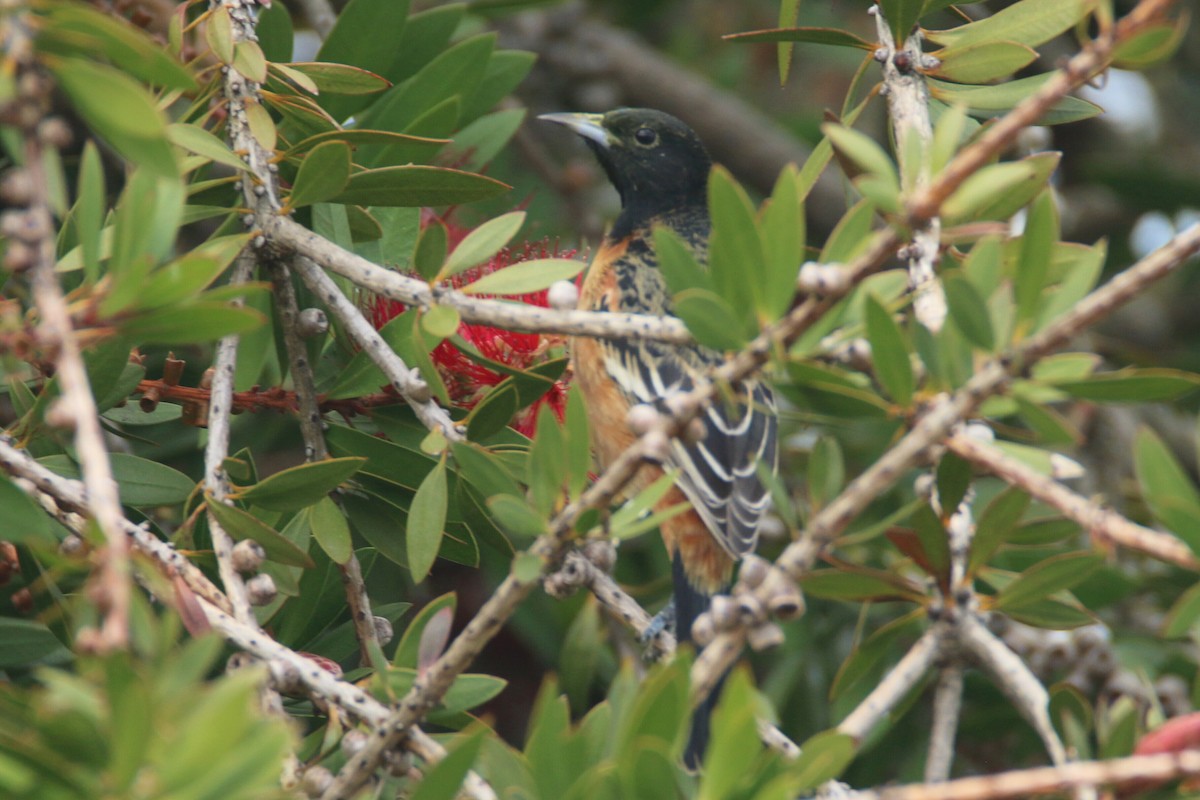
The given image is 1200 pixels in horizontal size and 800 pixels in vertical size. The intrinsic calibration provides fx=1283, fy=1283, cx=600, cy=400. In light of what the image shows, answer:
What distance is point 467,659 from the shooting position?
1.58 meters

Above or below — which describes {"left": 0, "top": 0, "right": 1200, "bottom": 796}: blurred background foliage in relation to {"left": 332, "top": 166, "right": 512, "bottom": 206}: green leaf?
below

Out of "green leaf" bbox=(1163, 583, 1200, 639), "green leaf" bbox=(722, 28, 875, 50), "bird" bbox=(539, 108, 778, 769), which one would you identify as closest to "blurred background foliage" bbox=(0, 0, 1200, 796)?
"green leaf" bbox=(1163, 583, 1200, 639)

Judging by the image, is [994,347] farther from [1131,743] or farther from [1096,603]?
[1096,603]

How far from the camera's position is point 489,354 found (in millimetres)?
2795

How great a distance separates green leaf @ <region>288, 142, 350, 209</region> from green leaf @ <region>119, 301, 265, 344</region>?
69 centimetres

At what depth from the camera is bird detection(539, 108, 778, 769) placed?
9.55 feet

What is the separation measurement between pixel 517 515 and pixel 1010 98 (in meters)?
1.43

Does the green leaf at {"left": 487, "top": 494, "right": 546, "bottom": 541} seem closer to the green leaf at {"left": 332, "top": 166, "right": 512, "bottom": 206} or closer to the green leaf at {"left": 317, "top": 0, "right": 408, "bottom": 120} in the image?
the green leaf at {"left": 332, "top": 166, "right": 512, "bottom": 206}

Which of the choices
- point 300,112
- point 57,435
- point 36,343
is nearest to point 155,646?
point 36,343

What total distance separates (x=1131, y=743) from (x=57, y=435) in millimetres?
1748

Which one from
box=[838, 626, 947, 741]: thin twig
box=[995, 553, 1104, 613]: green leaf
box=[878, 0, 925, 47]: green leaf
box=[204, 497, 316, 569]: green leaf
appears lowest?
box=[204, 497, 316, 569]: green leaf

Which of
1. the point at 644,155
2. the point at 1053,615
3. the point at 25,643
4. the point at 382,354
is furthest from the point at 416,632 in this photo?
the point at 644,155

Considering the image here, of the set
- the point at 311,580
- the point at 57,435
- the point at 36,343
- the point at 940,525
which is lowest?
the point at 311,580

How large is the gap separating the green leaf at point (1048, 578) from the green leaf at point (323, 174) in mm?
1197
